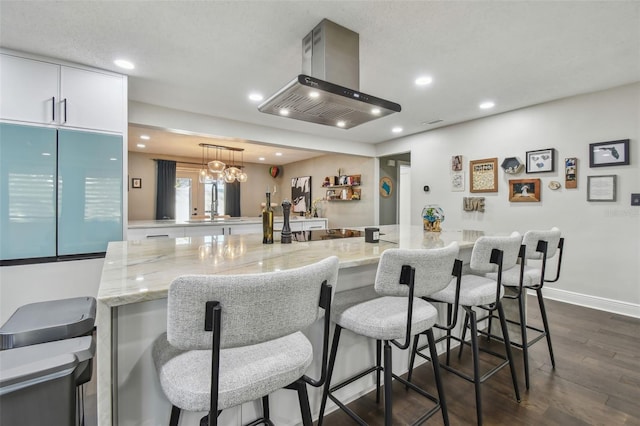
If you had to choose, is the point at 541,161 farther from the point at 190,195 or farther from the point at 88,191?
→ the point at 190,195

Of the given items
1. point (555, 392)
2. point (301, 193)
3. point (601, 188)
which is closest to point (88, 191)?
point (555, 392)

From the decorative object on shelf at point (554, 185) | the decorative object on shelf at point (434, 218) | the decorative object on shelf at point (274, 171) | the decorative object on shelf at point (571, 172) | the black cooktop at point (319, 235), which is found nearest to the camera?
the black cooktop at point (319, 235)

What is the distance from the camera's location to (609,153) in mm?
2977

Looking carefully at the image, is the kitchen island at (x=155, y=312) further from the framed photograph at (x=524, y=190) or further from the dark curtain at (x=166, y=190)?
the dark curtain at (x=166, y=190)

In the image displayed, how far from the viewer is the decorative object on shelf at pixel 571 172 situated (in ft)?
10.5

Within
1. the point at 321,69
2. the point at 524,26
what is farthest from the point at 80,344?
the point at 524,26

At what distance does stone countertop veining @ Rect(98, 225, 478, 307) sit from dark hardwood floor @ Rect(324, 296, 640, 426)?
884 mm

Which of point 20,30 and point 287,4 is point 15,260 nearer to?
point 20,30

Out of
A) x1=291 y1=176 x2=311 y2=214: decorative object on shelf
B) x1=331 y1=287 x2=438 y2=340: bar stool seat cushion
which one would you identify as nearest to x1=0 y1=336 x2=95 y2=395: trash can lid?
x1=331 y1=287 x2=438 y2=340: bar stool seat cushion

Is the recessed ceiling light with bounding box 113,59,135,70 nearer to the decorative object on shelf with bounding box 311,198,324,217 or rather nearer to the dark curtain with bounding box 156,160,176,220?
the dark curtain with bounding box 156,160,176,220

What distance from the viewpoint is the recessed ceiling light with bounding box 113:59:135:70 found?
2.43 meters

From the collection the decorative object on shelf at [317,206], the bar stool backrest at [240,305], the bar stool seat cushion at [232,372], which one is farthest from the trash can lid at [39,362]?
the decorative object on shelf at [317,206]

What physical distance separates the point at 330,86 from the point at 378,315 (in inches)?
52.3

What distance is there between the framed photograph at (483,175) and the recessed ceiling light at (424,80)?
1.74 m
